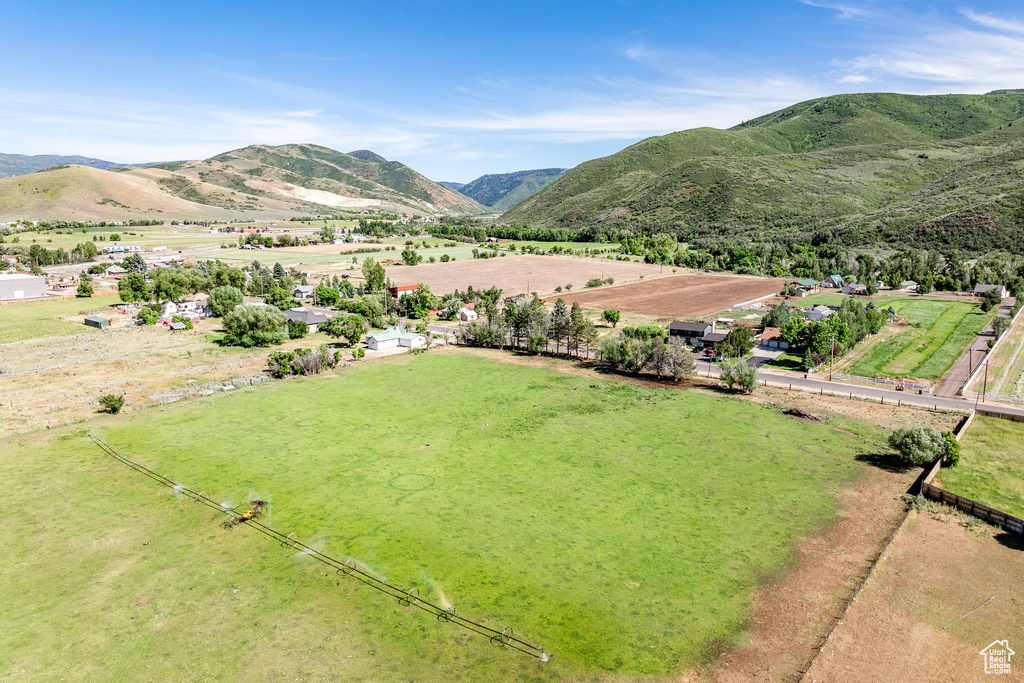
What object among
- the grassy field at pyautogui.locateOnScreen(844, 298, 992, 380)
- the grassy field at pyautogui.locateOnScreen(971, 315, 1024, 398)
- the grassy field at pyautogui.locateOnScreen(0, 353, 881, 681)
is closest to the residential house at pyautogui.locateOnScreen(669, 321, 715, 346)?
the grassy field at pyautogui.locateOnScreen(844, 298, 992, 380)

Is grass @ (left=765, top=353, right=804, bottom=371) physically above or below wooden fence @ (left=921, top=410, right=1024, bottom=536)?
above

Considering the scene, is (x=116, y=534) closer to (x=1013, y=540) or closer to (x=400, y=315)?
(x=1013, y=540)

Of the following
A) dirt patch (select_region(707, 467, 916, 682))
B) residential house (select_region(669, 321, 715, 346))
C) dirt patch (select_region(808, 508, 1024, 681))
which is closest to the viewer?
dirt patch (select_region(808, 508, 1024, 681))

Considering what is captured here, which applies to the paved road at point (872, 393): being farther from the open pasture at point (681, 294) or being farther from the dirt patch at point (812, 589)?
the open pasture at point (681, 294)

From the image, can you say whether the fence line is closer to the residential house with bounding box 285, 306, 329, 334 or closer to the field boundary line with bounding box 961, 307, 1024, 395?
the field boundary line with bounding box 961, 307, 1024, 395

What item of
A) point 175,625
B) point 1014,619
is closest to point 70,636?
point 175,625

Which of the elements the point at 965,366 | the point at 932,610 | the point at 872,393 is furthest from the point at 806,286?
the point at 932,610

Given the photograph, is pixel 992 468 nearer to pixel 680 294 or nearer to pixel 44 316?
pixel 680 294
